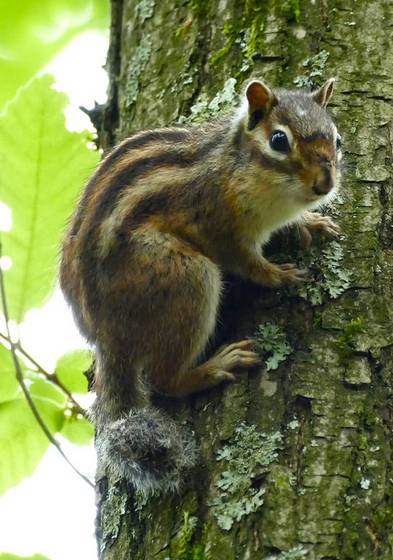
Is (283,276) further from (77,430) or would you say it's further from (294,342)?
(77,430)

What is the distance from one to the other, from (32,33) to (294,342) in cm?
240

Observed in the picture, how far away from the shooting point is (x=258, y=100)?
163 inches

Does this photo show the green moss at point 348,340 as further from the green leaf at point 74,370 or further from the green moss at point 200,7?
the green moss at point 200,7

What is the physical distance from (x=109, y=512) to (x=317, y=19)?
2.40 m

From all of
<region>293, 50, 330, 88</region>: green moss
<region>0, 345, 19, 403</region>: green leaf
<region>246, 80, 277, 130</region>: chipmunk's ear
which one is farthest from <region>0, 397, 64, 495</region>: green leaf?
<region>293, 50, 330, 88</region>: green moss

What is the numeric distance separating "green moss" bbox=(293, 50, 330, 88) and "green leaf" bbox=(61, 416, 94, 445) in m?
1.79

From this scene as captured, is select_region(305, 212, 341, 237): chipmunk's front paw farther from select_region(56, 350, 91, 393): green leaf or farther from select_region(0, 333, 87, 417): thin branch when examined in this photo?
select_region(0, 333, 87, 417): thin branch

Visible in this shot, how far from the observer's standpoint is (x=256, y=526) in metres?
3.00

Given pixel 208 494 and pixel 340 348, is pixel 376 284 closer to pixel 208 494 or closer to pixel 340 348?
pixel 340 348

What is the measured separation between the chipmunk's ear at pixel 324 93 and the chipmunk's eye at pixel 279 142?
22 centimetres

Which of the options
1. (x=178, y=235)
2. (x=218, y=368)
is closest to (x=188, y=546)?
(x=218, y=368)

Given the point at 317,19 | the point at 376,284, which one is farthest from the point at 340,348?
the point at 317,19

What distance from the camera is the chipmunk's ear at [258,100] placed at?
159 inches

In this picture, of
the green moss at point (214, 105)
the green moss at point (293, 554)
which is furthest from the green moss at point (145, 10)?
the green moss at point (293, 554)
